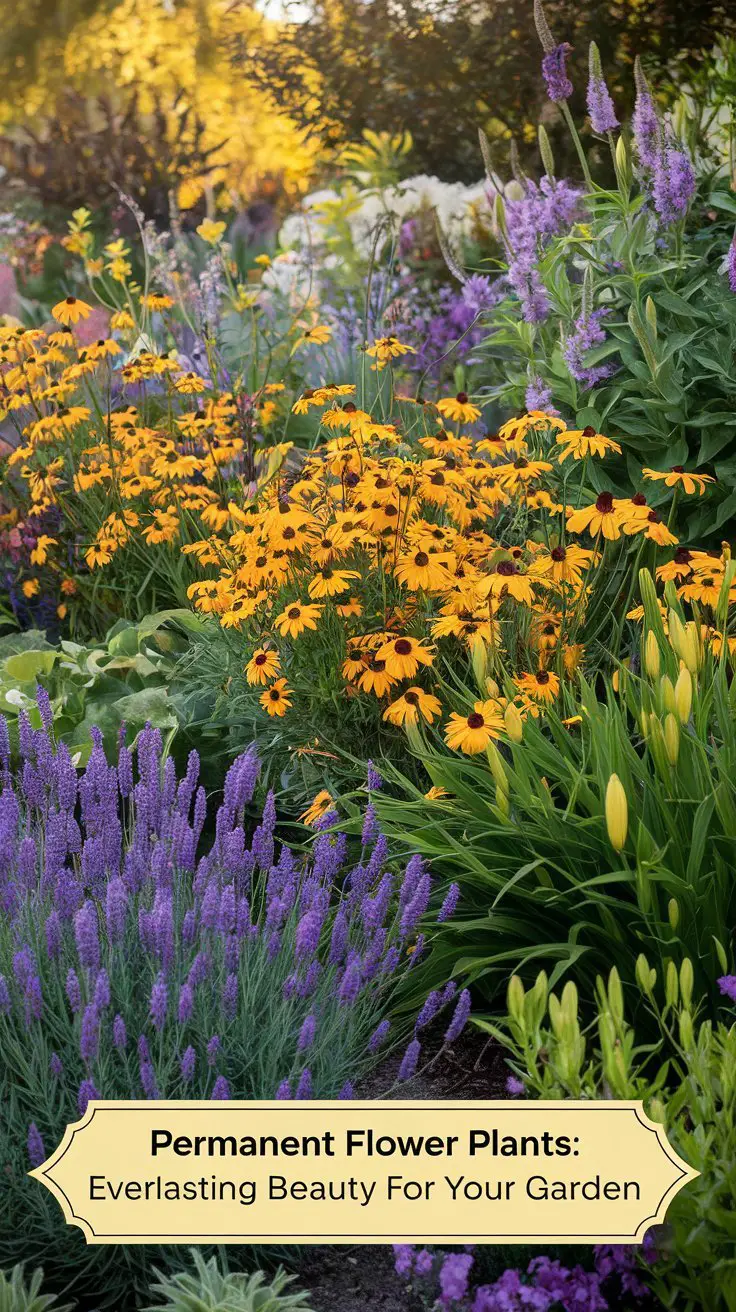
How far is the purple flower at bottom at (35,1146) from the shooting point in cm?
181

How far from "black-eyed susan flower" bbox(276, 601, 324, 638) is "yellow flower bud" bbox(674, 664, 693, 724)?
102cm

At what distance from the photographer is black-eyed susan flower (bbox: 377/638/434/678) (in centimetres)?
286

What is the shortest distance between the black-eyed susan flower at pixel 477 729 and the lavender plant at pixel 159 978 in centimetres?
25

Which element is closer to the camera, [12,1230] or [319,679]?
[12,1230]

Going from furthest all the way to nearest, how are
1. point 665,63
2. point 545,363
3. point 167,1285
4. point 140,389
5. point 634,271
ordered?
1. point 665,63
2. point 140,389
3. point 545,363
4. point 634,271
5. point 167,1285

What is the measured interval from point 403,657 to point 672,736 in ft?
2.67

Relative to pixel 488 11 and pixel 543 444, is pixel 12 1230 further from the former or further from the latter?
pixel 488 11

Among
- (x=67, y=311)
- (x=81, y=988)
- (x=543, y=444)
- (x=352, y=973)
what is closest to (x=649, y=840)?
(x=352, y=973)

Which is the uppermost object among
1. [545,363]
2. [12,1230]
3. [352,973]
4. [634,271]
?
[634,271]

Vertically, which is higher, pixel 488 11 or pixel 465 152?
pixel 488 11

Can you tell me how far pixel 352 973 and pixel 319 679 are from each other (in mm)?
1260

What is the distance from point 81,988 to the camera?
2059 mm

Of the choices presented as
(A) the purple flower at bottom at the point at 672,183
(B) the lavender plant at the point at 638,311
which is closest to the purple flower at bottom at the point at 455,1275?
(B) the lavender plant at the point at 638,311

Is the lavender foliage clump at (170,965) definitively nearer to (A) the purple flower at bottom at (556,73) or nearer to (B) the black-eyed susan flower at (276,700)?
(B) the black-eyed susan flower at (276,700)
